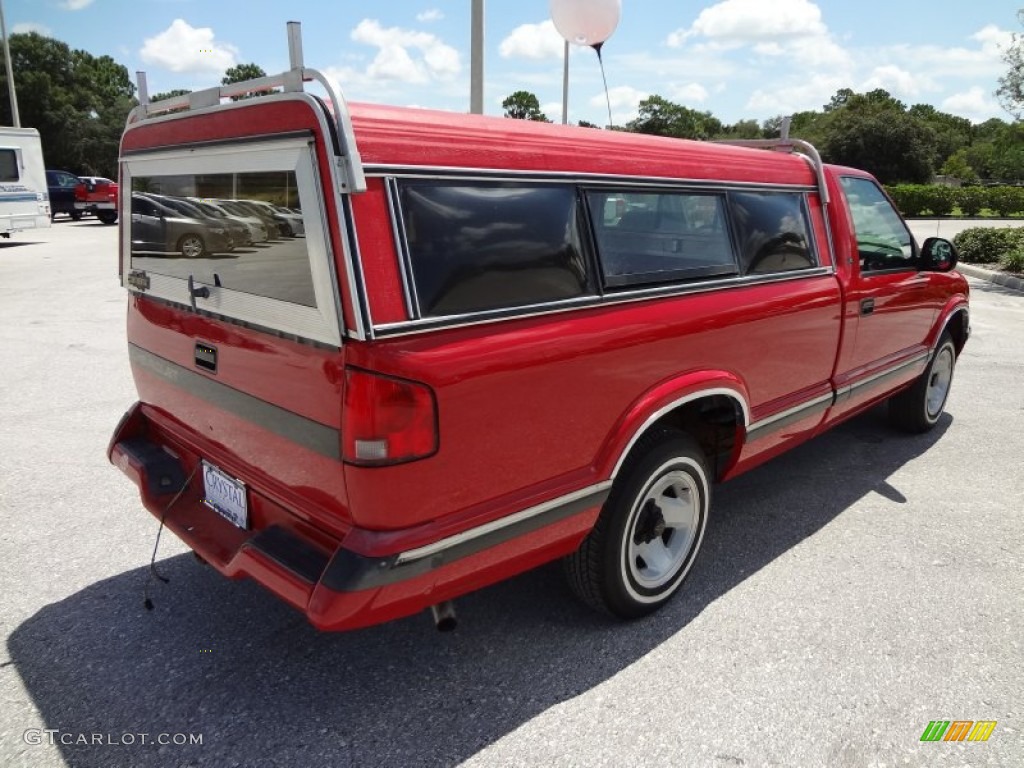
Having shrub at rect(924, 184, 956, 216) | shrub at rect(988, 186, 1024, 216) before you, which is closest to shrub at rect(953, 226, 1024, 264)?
shrub at rect(924, 184, 956, 216)

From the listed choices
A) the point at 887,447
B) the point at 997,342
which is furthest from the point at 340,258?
the point at 997,342

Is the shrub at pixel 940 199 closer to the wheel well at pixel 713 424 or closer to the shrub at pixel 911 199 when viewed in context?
the shrub at pixel 911 199

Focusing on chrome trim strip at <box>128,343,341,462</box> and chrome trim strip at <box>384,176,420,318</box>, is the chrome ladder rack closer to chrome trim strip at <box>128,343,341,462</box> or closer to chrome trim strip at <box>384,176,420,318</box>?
chrome trim strip at <box>384,176,420,318</box>

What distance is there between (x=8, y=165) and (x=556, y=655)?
19941 millimetres

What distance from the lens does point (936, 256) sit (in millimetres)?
4555

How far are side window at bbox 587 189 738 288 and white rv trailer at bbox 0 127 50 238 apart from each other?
19.5 metres

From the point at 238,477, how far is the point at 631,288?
63.0 inches

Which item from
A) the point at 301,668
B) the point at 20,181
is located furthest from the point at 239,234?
the point at 20,181

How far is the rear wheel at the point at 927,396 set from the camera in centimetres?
509

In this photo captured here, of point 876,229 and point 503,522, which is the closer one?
point 503,522

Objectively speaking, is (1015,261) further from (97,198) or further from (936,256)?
(97,198)

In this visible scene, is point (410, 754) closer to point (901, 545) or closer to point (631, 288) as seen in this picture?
point (631, 288)

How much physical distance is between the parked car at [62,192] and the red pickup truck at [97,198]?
15cm

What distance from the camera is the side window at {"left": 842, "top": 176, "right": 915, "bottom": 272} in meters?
4.12
